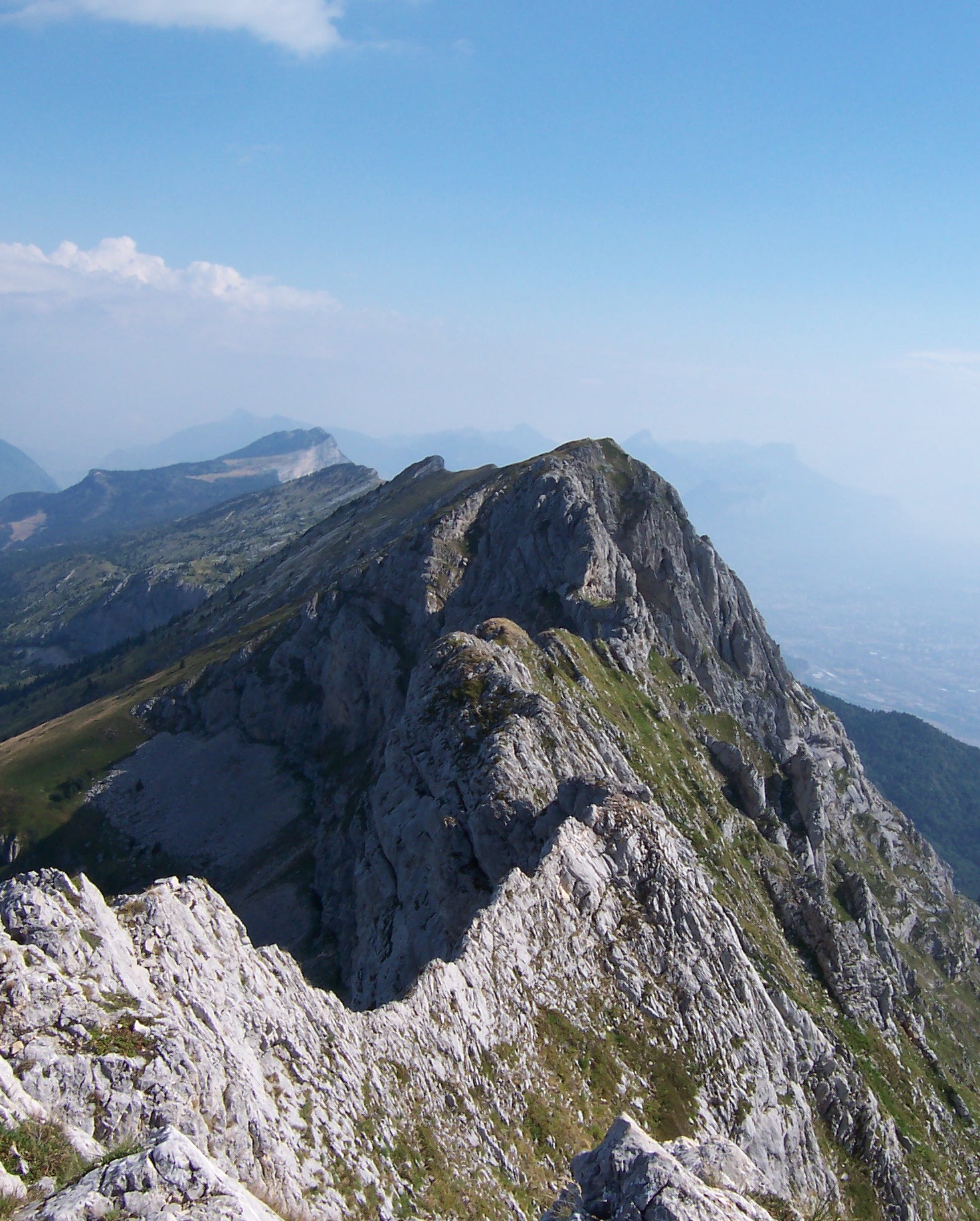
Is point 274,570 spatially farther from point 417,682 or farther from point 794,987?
point 794,987

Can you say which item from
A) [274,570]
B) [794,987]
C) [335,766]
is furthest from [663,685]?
[274,570]

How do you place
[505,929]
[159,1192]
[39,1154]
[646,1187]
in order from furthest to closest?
[505,929]
[646,1187]
[39,1154]
[159,1192]

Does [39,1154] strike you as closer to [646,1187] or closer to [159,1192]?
[159,1192]

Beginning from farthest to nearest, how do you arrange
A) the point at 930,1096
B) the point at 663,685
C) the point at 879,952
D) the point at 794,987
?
the point at 663,685 → the point at 879,952 → the point at 930,1096 → the point at 794,987

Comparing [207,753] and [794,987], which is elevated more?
[794,987]

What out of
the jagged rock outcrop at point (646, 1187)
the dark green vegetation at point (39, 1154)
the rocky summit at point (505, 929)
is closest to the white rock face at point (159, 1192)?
the rocky summit at point (505, 929)

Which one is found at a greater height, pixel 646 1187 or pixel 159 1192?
pixel 159 1192

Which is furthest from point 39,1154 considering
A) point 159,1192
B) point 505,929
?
point 505,929

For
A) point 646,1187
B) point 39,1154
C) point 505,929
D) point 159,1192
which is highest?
point 159,1192

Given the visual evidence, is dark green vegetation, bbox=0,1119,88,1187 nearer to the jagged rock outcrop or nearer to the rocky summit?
the rocky summit
